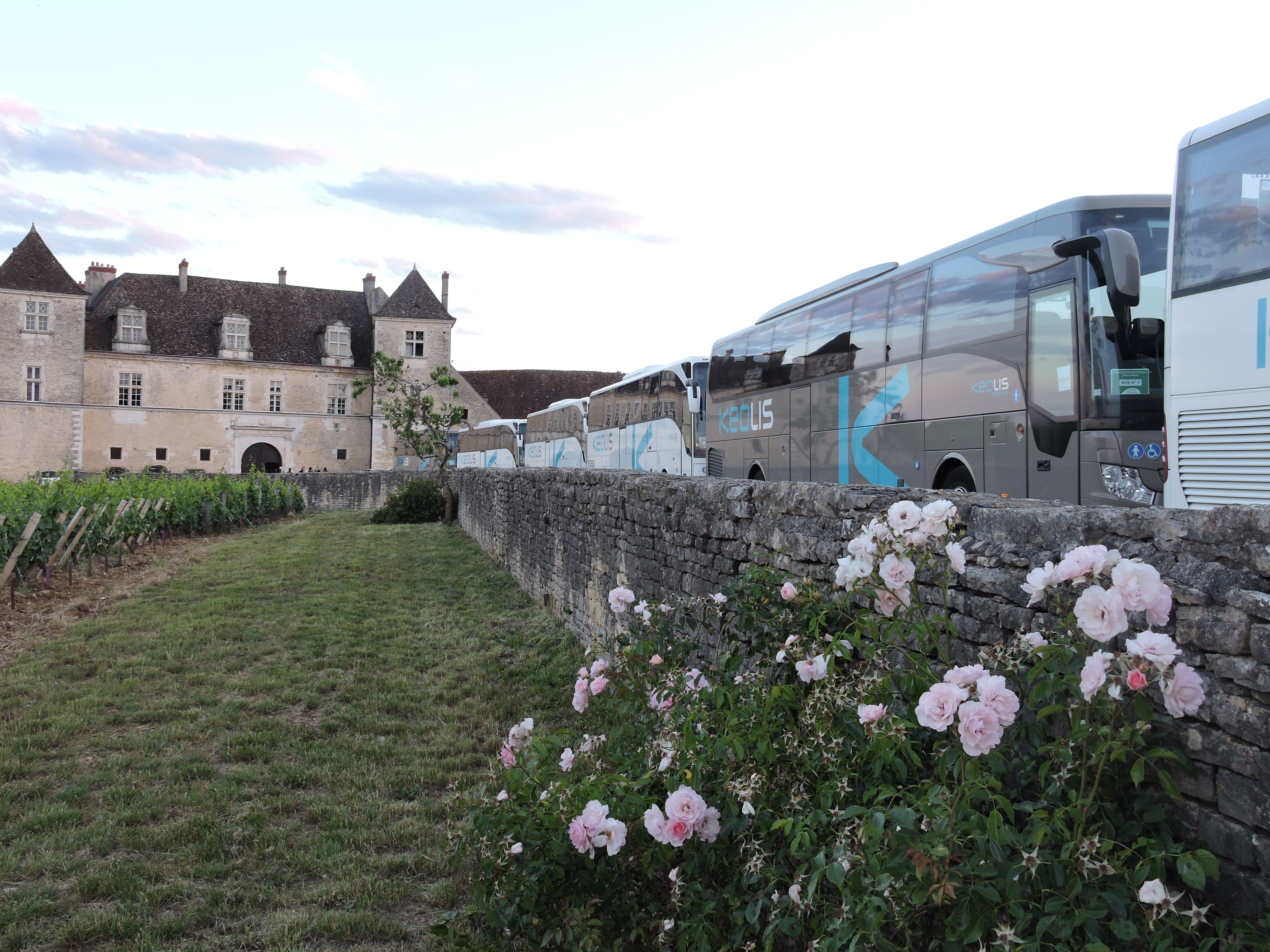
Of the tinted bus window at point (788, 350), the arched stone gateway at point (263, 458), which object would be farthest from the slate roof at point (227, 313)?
the tinted bus window at point (788, 350)

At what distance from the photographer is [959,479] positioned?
8.97 m

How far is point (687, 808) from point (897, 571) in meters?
0.95

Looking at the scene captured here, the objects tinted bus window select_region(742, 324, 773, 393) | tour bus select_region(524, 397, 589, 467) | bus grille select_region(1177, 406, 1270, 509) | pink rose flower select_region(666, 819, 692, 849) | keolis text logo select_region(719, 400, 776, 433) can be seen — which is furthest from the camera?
tour bus select_region(524, 397, 589, 467)

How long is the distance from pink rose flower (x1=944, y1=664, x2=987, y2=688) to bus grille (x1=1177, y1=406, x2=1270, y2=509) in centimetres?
467

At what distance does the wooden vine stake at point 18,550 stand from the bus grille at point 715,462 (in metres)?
9.87

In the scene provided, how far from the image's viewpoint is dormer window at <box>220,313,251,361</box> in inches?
2052

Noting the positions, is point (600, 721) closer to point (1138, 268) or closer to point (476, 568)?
point (1138, 268)

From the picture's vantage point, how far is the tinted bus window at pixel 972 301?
8.29 m

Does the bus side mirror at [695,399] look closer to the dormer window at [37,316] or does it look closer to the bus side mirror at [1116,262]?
the bus side mirror at [1116,262]

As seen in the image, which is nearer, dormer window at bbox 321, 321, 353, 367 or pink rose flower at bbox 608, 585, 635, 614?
pink rose flower at bbox 608, 585, 635, 614

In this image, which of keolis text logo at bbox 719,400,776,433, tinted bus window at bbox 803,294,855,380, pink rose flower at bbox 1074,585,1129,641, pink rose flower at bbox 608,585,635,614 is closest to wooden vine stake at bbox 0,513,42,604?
pink rose flower at bbox 608,585,635,614

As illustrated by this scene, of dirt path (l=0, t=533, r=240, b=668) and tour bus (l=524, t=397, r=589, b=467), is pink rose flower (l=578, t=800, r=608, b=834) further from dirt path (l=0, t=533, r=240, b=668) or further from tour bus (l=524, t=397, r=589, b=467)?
tour bus (l=524, t=397, r=589, b=467)

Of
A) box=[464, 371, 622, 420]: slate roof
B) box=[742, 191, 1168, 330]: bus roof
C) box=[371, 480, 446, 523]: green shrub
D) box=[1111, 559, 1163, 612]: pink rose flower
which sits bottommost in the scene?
box=[371, 480, 446, 523]: green shrub

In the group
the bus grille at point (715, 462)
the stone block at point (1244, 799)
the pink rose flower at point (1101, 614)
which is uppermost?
the bus grille at point (715, 462)
